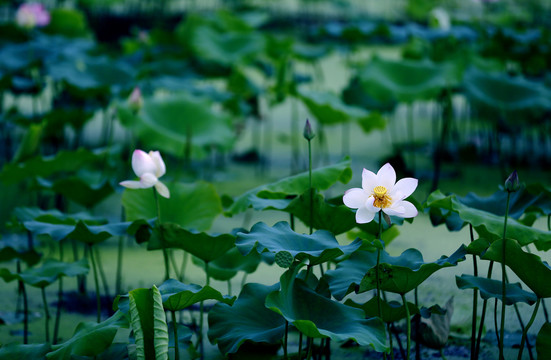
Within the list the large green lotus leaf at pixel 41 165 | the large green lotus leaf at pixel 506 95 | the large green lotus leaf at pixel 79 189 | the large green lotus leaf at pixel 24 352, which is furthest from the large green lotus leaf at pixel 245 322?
the large green lotus leaf at pixel 506 95

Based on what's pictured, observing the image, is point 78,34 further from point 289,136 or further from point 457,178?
point 457,178

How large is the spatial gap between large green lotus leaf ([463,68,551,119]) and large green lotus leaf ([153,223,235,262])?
5.08ft

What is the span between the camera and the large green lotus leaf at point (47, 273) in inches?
52.8

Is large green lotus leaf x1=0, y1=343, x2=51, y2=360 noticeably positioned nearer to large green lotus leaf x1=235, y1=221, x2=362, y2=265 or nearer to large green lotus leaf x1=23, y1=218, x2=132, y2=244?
large green lotus leaf x1=23, y1=218, x2=132, y2=244

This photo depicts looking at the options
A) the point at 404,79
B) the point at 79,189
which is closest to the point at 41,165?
the point at 79,189

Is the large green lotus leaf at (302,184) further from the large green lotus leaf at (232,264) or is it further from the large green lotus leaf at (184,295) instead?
the large green lotus leaf at (184,295)

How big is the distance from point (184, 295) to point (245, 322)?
128 mm

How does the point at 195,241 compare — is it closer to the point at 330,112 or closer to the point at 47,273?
the point at 47,273

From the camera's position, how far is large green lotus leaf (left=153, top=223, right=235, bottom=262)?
1.25 metres

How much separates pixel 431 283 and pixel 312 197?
0.59m

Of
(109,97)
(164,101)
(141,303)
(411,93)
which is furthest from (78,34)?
(141,303)

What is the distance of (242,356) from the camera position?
1254 millimetres

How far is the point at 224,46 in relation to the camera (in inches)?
136

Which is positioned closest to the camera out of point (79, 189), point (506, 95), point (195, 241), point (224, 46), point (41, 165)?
point (195, 241)
